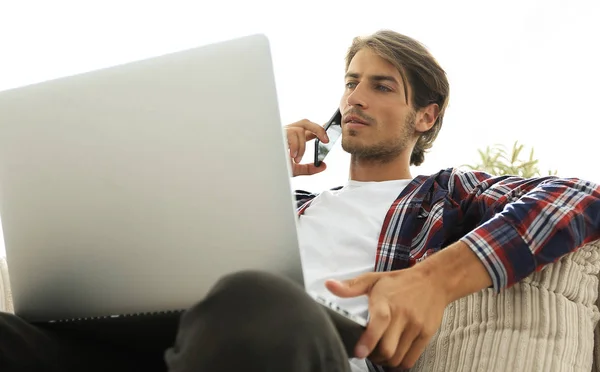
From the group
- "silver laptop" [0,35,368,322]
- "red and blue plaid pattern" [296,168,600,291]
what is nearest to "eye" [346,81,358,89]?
"red and blue plaid pattern" [296,168,600,291]

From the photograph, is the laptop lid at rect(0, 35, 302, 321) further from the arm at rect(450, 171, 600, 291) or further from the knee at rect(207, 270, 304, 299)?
the arm at rect(450, 171, 600, 291)

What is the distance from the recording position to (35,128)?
79cm

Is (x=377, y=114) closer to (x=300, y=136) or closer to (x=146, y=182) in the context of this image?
(x=300, y=136)

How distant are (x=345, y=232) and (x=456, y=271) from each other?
1.68 ft

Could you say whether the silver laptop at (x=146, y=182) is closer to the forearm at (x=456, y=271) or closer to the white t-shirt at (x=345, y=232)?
the forearm at (x=456, y=271)

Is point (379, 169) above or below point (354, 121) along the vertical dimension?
below

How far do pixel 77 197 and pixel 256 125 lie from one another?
0.85ft

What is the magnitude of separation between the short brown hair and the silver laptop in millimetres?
1239

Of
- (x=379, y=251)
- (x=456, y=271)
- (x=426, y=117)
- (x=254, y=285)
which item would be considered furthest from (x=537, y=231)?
(x=426, y=117)

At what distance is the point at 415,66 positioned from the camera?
1.88 meters

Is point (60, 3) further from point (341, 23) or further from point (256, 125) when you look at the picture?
point (256, 125)

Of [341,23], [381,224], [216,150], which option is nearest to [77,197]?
[216,150]

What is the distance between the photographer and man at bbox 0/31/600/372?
53cm

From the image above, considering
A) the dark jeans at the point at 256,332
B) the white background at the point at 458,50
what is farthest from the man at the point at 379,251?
the white background at the point at 458,50
